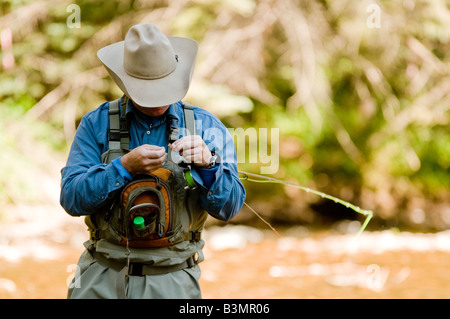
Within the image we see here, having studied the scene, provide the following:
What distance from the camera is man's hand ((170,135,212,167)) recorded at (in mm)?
2023

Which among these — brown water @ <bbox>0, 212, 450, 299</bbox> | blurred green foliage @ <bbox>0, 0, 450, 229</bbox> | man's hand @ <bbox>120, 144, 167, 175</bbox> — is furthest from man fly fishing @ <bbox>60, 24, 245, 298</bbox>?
blurred green foliage @ <bbox>0, 0, 450, 229</bbox>

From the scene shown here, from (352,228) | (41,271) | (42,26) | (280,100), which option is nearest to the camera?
(41,271)

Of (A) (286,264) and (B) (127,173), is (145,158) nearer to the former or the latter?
(B) (127,173)

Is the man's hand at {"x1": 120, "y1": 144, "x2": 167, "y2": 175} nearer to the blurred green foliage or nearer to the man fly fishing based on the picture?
the man fly fishing

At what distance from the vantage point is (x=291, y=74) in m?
8.32

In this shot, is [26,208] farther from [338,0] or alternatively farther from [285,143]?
[338,0]

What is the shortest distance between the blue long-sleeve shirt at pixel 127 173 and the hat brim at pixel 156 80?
9 cm

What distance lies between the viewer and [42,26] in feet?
26.1

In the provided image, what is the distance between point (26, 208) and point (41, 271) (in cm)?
153

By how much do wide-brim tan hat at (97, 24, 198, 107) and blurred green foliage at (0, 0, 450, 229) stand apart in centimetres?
494

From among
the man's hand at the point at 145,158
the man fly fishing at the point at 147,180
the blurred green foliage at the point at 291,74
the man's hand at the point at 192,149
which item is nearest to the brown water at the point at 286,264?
the blurred green foliage at the point at 291,74

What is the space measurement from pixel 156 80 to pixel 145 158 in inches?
16.6

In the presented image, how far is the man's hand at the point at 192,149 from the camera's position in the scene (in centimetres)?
202

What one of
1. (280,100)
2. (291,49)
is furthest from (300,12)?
(280,100)
